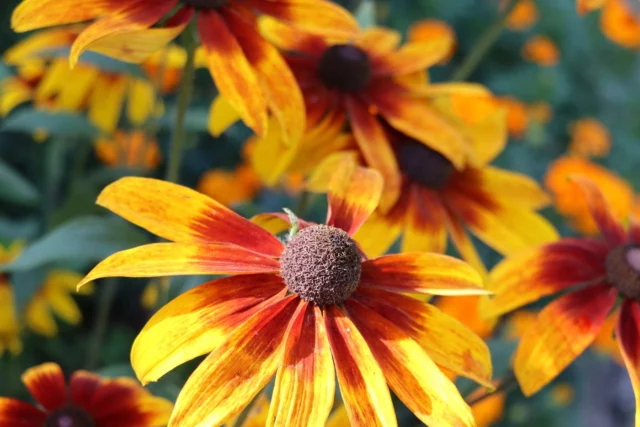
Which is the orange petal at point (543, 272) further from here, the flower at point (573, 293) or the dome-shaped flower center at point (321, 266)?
the dome-shaped flower center at point (321, 266)

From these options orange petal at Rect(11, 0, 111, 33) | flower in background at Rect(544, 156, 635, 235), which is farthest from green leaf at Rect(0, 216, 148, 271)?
flower in background at Rect(544, 156, 635, 235)

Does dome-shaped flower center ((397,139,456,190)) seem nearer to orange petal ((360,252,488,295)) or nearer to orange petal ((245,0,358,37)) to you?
orange petal ((245,0,358,37))

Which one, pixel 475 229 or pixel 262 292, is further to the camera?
pixel 475 229

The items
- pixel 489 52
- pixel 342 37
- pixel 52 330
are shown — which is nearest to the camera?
pixel 342 37

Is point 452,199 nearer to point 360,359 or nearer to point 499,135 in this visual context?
point 499,135

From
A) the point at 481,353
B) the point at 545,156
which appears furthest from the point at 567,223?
the point at 481,353

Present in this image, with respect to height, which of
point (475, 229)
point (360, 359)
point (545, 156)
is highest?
point (360, 359)
